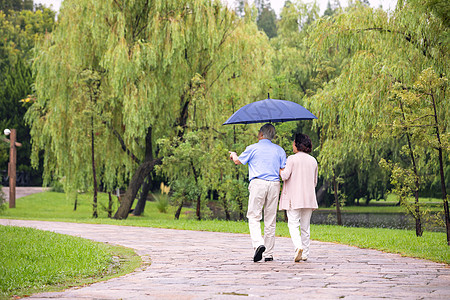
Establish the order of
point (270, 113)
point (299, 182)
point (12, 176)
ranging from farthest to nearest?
point (12, 176), point (270, 113), point (299, 182)

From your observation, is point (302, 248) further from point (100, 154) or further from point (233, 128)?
point (100, 154)

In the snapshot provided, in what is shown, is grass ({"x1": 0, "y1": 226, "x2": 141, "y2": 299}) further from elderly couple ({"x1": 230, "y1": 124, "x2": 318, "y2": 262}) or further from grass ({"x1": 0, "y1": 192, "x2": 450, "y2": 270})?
grass ({"x1": 0, "y1": 192, "x2": 450, "y2": 270})

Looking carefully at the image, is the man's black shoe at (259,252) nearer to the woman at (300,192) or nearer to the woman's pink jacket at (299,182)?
the woman at (300,192)

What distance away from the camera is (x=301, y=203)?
318 inches

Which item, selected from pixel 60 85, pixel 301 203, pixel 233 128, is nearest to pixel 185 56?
pixel 233 128

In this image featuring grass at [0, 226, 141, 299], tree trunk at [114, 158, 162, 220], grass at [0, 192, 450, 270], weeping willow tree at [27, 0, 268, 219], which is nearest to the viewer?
grass at [0, 226, 141, 299]

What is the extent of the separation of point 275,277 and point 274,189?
1.92 meters

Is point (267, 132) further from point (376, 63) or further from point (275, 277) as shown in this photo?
point (376, 63)

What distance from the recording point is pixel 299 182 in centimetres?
817

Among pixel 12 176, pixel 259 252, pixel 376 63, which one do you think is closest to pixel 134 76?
pixel 376 63

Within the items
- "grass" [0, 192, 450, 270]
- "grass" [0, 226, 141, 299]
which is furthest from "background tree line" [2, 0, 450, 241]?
"grass" [0, 226, 141, 299]

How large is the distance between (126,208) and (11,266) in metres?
14.7

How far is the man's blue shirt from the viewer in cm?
807

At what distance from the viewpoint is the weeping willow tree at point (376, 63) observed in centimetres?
1291
